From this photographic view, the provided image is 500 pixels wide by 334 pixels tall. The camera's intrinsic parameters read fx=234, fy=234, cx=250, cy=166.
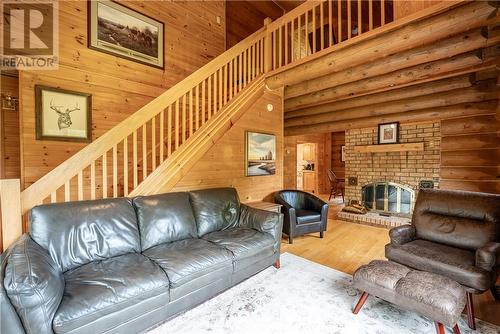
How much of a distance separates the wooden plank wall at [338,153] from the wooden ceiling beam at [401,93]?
3.72 metres

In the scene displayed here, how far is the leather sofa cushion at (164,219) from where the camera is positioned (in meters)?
2.25

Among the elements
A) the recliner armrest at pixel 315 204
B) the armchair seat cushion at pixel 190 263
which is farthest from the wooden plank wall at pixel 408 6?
the armchair seat cushion at pixel 190 263

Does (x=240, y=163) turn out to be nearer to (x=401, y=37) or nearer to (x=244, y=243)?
(x=244, y=243)

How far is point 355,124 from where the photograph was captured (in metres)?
5.59

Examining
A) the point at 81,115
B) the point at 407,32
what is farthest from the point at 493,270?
the point at 81,115

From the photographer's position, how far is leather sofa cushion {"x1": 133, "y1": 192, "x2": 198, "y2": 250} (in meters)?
2.25

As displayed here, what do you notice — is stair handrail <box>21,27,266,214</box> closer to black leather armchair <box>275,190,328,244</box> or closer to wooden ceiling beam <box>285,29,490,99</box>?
wooden ceiling beam <box>285,29,490,99</box>

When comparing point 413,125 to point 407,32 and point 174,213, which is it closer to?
point 407,32

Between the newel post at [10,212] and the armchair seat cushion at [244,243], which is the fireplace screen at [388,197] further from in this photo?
the newel post at [10,212]

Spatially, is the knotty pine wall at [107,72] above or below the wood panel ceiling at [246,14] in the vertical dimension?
below

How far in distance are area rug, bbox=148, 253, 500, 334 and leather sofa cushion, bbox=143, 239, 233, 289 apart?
320 millimetres

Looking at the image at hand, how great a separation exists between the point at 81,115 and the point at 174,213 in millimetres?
1951

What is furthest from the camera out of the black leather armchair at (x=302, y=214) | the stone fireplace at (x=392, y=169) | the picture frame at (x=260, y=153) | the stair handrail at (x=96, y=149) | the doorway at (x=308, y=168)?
the doorway at (x=308, y=168)

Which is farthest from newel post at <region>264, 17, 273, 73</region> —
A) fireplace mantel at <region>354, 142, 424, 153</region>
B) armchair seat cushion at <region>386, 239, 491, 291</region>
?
armchair seat cushion at <region>386, 239, 491, 291</region>
